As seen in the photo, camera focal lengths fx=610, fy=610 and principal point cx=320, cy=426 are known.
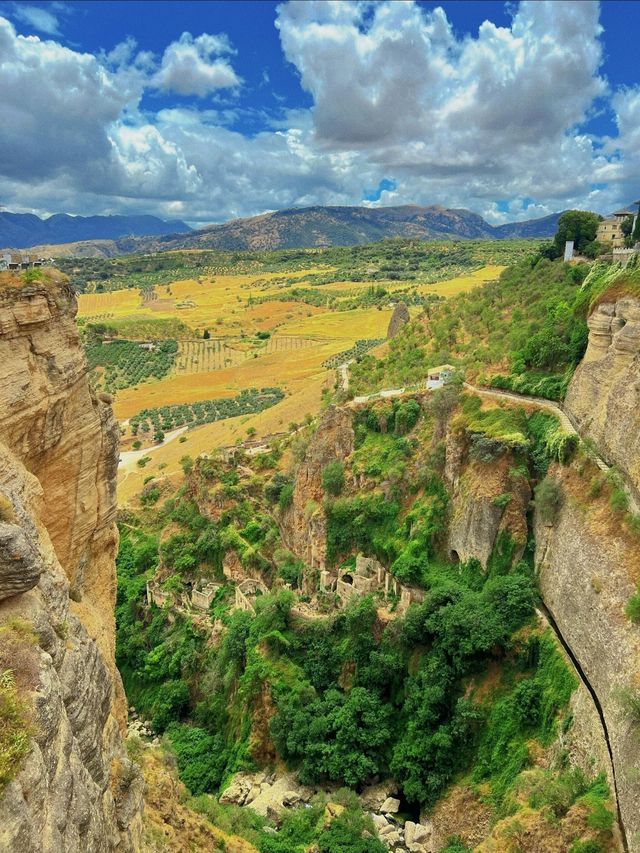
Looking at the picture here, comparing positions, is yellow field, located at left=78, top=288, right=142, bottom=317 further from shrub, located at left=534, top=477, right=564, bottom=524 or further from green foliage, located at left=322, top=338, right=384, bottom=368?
shrub, located at left=534, top=477, right=564, bottom=524

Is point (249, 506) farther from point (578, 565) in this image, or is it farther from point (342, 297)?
point (342, 297)

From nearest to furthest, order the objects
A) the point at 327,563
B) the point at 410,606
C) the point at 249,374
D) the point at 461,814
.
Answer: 1. the point at 461,814
2. the point at 410,606
3. the point at 327,563
4. the point at 249,374

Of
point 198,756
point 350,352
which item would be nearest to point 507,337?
point 198,756

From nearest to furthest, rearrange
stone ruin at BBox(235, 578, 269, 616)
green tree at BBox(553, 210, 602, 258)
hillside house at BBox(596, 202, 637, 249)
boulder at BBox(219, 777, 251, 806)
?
1. boulder at BBox(219, 777, 251, 806)
2. stone ruin at BBox(235, 578, 269, 616)
3. hillside house at BBox(596, 202, 637, 249)
4. green tree at BBox(553, 210, 602, 258)

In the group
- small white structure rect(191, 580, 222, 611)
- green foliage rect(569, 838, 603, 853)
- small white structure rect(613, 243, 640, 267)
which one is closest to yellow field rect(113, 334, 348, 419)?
small white structure rect(191, 580, 222, 611)

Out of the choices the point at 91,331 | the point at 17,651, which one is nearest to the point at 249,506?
the point at 17,651

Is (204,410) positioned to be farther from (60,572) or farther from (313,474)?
(60,572)

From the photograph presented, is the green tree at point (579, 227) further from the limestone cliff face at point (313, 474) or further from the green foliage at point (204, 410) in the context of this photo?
the green foliage at point (204, 410)
